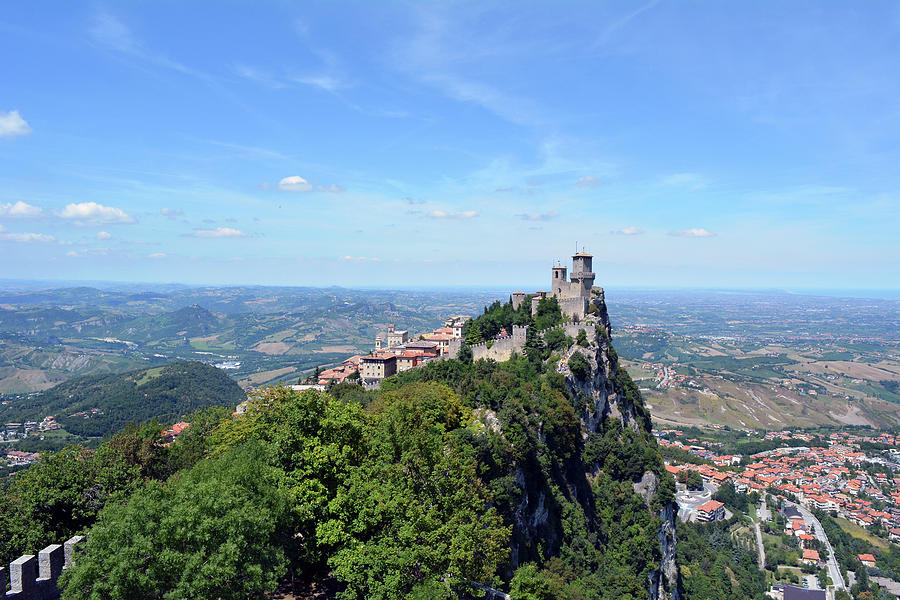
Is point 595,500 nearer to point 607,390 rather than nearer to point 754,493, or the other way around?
point 607,390

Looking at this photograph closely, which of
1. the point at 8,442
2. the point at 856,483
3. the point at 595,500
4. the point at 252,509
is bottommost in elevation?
the point at 856,483

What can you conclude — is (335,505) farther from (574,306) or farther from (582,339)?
(574,306)

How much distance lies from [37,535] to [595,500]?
149 feet

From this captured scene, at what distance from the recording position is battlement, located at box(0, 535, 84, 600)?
14.8 meters

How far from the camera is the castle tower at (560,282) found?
6906 centimetres

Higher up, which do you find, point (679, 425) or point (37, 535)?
point (37, 535)

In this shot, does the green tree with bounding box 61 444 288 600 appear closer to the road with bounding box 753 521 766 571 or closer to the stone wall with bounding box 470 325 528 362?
the stone wall with bounding box 470 325 528 362

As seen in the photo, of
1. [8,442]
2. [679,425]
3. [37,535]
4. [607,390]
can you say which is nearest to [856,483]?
[679,425]

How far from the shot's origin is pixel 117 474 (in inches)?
1019

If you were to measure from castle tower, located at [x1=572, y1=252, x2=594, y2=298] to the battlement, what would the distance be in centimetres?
5887

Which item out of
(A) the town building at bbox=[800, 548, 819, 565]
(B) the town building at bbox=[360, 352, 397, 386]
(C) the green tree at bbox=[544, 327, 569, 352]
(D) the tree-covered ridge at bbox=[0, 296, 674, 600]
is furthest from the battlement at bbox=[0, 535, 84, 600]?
(A) the town building at bbox=[800, 548, 819, 565]

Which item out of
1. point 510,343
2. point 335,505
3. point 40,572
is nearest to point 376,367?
point 510,343

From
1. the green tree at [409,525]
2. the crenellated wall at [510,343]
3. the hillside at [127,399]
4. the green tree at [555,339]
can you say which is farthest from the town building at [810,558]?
the hillside at [127,399]

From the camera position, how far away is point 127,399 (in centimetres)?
15450
